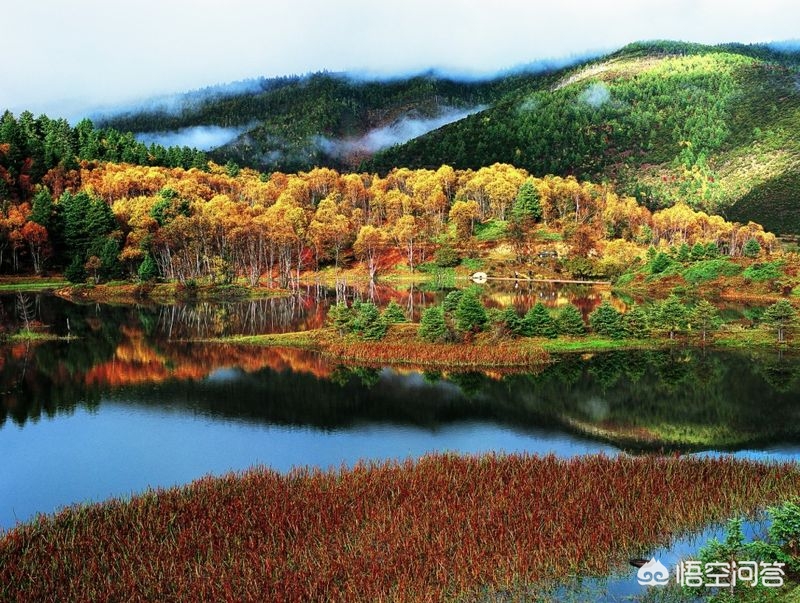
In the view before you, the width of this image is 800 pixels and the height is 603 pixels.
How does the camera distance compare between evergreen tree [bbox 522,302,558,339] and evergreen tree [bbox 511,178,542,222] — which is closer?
evergreen tree [bbox 522,302,558,339]

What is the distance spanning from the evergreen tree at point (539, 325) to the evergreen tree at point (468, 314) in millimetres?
2965

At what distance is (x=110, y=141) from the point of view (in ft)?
427

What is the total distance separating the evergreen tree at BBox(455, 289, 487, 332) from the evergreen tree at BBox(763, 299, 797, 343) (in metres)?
19.1

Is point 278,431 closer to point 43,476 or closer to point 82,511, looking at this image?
point 43,476

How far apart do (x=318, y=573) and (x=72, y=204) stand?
305 ft

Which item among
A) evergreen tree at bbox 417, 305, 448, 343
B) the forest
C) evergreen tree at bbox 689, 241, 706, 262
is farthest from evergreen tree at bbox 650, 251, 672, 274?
evergreen tree at bbox 417, 305, 448, 343

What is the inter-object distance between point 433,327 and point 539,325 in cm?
720

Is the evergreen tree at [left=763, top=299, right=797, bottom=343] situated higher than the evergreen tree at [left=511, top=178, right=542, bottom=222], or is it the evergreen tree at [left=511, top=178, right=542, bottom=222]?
the evergreen tree at [left=511, top=178, right=542, bottom=222]

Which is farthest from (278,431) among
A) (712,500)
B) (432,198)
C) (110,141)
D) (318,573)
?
(110,141)

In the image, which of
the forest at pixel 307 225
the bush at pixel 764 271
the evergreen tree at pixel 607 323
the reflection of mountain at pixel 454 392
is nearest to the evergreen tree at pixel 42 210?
the forest at pixel 307 225

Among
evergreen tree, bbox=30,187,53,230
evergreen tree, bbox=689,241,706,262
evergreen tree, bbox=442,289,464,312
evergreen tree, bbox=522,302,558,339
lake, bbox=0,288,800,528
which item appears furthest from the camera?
evergreen tree, bbox=30,187,53,230
